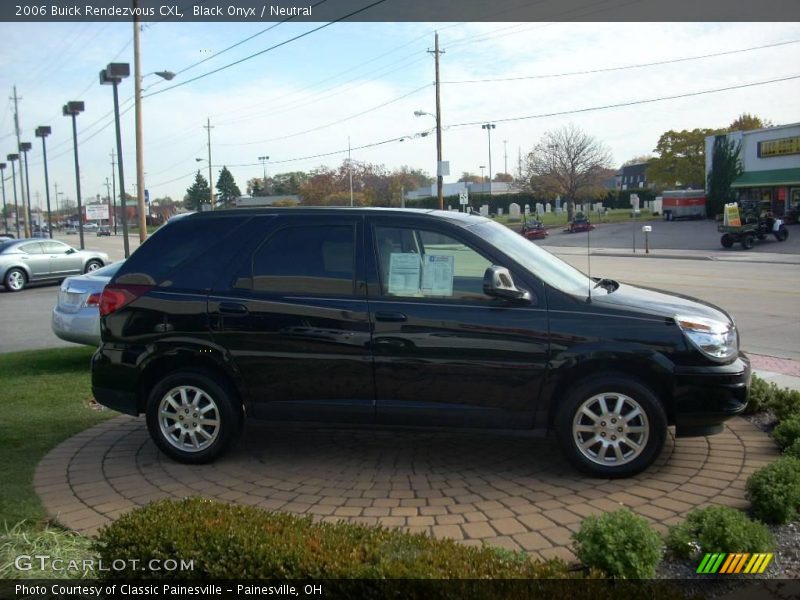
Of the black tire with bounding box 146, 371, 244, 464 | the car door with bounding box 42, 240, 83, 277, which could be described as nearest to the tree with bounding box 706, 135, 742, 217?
the car door with bounding box 42, 240, 83, 277

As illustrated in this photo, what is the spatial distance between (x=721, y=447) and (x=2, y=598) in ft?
15.6

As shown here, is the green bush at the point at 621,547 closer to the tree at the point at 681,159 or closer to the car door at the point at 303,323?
the car door at the point at 303,323

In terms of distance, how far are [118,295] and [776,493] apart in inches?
181

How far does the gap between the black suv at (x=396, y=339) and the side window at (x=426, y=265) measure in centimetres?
1

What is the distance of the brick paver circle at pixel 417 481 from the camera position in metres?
4.18

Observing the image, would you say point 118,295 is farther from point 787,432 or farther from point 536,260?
point 787,432

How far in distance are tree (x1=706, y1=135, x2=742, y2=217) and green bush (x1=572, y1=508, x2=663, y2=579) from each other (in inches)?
2087

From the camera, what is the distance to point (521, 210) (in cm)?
8125

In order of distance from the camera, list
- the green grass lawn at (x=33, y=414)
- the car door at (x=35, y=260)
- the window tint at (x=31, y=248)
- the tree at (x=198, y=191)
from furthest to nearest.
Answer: the tree at (x=198, y=191), the window tint at (x=31, y=248), the car door at (x=35, y=260), the green grass lawn at (x=33, y=414)

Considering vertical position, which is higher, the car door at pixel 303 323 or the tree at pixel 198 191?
the tree at pixel 198 191

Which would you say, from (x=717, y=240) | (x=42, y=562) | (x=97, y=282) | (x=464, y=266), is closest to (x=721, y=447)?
(x=464, y=266)

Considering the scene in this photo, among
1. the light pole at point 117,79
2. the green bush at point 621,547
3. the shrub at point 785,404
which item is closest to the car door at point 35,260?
the light pole at point 117,79

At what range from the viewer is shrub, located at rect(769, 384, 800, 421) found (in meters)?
5.52

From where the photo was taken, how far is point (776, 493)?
12.8 ft
